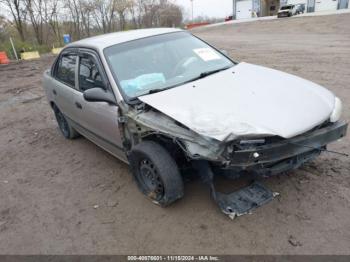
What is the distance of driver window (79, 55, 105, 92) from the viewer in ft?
11.5

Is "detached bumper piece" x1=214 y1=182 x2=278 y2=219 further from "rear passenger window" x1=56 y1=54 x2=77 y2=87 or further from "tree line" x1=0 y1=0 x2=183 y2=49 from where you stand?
"tree line" x1=0 y1=0 x2=183 y2=49

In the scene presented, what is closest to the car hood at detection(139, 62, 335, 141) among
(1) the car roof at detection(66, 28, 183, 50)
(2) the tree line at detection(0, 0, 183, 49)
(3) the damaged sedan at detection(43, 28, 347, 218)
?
(3) the damaged sedan at detection(43, 28, 347, 218)

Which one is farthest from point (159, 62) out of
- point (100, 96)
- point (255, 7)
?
point (255, 7)

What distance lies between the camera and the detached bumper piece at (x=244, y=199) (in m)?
2.82

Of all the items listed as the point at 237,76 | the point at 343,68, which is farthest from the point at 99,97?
the point at 343,68

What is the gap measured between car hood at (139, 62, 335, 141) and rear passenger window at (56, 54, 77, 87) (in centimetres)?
164

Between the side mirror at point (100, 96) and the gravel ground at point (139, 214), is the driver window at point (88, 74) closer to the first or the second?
the side mirror at point (100, 96)

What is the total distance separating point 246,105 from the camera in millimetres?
2666

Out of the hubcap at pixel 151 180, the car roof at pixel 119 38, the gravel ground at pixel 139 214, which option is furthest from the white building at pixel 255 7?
the hubcap at pixel 151 180

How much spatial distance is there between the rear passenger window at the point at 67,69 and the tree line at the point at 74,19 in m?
22.7

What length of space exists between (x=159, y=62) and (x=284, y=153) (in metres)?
1.82

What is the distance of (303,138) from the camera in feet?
8.32

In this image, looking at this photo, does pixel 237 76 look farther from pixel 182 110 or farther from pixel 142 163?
pixel 142 163

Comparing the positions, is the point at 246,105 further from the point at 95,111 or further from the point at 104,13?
the point at 104,13
